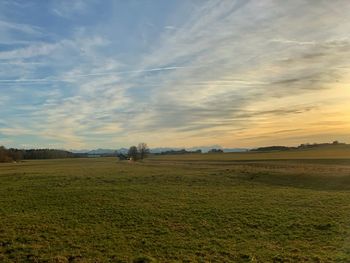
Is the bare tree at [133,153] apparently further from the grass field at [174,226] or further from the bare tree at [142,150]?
the grass field at [174,226]

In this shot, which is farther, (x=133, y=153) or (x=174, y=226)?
(x=133, y=153)

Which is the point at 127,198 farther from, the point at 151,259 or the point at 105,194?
the point at 151,259

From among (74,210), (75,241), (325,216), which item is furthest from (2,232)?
(325,216)

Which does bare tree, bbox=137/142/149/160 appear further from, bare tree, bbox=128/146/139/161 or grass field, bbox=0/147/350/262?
grass field, bbox=0/147/350/262

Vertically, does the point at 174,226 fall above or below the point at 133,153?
below

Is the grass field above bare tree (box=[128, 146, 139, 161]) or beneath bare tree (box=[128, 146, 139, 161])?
beneath

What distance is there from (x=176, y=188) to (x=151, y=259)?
2017 cm

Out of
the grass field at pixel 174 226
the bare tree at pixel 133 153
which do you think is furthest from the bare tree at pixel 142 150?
the grass field at pixel 174 226

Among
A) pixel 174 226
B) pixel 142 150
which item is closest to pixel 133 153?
pixel 142 150

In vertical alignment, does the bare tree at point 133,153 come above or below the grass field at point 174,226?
above

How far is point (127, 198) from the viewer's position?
26.4 metres

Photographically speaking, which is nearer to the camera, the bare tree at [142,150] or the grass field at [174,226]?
the grass field at [174,226]

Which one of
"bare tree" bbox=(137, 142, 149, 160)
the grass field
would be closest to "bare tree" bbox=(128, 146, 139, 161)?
"bare tree" bbox=(137, 142, 149, 160)

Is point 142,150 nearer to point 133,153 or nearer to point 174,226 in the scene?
point 133,153
